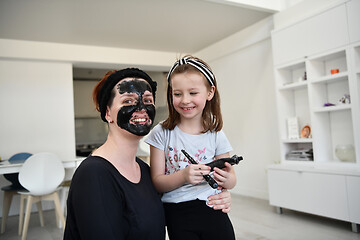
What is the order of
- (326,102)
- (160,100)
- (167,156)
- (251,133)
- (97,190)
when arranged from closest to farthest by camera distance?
(97,190)
(167,156)
(326,102)
(251,133)
(160,100)

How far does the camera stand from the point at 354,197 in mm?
2889

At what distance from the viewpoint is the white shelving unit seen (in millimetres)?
3029

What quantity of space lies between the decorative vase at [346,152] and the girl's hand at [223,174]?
261 cm

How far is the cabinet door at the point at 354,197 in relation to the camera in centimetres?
286

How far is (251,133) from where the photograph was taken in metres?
4.96

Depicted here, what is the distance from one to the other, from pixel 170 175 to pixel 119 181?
24cm

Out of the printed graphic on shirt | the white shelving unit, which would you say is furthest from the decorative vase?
the printed graphic on shirt

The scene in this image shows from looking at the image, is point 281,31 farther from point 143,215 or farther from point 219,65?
point 143,215

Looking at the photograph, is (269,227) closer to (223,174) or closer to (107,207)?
(223,174)

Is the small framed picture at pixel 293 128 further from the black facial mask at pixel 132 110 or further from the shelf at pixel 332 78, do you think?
the black facial mask at pixel 132 110

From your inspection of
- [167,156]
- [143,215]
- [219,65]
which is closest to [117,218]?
[143,215]

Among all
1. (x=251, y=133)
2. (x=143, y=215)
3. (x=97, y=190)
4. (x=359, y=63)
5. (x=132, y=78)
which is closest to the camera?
(x=97, y=190)

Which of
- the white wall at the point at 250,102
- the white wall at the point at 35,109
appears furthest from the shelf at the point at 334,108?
the white wall at the point at 35,109

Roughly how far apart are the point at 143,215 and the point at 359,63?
2.91 m
